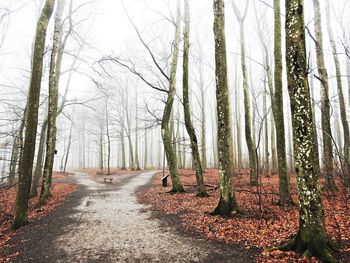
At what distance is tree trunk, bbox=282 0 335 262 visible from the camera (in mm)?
4406

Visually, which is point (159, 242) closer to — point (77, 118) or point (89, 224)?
point (89, 224)

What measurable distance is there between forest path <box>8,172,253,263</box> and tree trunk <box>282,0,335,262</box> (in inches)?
45.0

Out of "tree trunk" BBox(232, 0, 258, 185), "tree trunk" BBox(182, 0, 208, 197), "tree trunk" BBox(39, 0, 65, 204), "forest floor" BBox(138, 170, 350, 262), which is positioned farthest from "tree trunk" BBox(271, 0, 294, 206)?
"tree trunk" BBox(39, 0, 65, 204)

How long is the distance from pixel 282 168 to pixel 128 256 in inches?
227

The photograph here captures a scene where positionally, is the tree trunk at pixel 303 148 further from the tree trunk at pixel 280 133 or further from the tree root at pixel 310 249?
the tree trunk at pixel 280 133

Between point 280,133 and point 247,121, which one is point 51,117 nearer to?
point 280,133

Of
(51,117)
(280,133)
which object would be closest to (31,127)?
(51,117)

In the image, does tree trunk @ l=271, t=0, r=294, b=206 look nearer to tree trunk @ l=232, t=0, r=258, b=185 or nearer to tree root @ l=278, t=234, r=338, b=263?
tree root @ l=278, t=234, r=338, b=263

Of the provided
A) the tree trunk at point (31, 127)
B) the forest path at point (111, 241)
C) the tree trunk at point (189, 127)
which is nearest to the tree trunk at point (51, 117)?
the forest path at point (111, 241)

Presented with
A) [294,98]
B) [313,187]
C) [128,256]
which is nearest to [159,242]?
[128,256]

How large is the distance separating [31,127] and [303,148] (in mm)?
7326

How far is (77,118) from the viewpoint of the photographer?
4188 centimetres

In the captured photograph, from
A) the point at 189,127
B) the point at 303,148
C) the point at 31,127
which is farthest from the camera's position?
the point at 189,127

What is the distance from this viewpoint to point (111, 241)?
616cm
